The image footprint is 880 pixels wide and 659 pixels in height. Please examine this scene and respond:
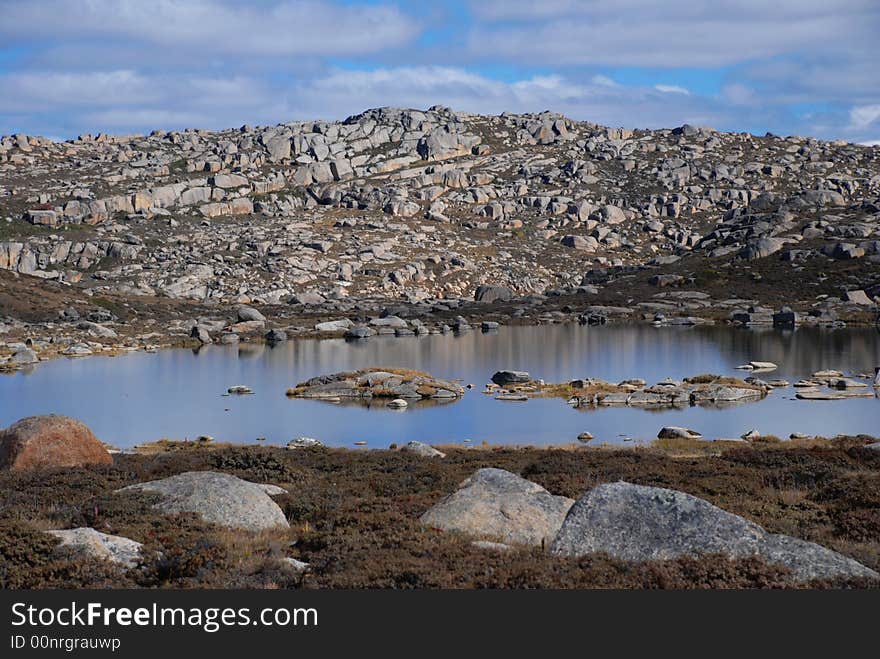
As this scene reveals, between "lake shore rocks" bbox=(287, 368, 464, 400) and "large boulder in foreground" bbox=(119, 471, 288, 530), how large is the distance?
45.2m

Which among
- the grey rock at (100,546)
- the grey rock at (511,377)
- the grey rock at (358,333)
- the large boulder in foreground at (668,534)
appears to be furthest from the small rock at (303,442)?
the grey rock at (358,333)

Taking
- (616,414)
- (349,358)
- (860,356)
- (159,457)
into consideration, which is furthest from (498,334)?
(159,457)

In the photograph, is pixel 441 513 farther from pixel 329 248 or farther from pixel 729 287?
pixel 329 248

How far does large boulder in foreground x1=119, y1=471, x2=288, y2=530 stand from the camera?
19062 millimetres

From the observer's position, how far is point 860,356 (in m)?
83.4

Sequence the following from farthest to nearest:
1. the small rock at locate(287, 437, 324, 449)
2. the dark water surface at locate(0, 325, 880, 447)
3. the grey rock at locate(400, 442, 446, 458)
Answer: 1. the dark water surface at locate(0, 325, 880, 447)
2. the small rock at locate(287, 437, 324, 449)
3. the grey rock at locate(400, 442, 446, 458)

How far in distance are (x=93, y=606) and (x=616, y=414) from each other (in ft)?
160

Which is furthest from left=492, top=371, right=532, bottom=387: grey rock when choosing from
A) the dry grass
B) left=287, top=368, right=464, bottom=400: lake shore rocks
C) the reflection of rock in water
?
the dry grass

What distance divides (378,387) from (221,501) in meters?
49.2

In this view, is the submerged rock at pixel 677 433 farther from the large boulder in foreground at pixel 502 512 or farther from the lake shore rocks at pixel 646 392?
the large boulder in foreground at pixel 502 512

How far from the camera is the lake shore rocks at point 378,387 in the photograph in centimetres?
6675

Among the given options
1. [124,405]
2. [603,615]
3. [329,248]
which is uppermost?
[329,248]

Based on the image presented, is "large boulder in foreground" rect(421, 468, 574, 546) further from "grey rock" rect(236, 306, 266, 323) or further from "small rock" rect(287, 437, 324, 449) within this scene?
"grey rock" rect(236, 306, 266, 323)

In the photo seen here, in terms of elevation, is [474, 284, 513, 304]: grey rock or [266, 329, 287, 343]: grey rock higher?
[474, 284, 513, 304]: grey rock
